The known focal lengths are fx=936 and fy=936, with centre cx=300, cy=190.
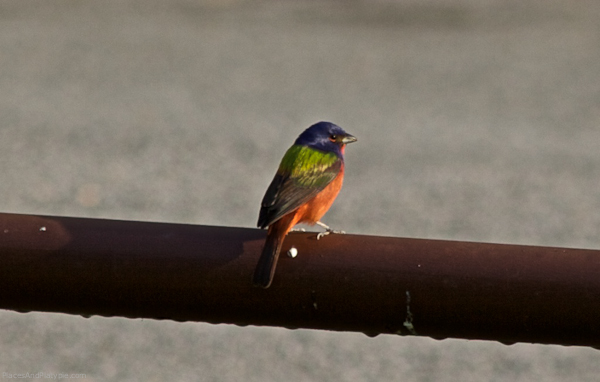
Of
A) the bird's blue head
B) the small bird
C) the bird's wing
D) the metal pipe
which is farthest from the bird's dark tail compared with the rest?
the bird's blue head

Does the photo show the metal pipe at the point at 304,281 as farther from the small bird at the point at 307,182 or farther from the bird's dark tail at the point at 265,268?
the small bird at the point at 307,182

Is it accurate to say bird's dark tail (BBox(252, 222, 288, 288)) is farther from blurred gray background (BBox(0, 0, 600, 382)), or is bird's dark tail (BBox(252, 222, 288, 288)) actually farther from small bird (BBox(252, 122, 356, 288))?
blurred gray background (BBox(0, 0, 600, 382))

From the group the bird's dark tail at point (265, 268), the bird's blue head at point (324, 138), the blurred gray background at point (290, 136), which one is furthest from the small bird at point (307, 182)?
the blurred gray background at point (290, 136)

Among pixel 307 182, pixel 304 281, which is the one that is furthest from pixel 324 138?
pixel 304 281

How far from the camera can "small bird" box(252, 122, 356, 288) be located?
9.25 feet

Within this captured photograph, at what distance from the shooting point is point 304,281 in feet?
5.24

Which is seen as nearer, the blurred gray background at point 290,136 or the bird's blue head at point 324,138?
the bird's blue head at point 324,138

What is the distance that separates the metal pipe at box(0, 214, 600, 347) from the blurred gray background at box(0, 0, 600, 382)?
4375 mm

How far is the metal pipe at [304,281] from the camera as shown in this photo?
1.52 metres

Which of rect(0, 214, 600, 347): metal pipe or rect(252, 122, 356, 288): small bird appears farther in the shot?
rect(252, 122, 356, 288): small bird

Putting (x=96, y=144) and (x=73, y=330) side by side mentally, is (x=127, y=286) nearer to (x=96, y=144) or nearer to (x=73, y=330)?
(x=73, y=330)

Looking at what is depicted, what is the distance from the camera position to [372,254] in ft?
5.23

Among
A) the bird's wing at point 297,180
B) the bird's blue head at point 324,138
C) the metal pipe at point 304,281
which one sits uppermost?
the bird's blue head at point 324,138

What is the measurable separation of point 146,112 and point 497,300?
11.5 m
